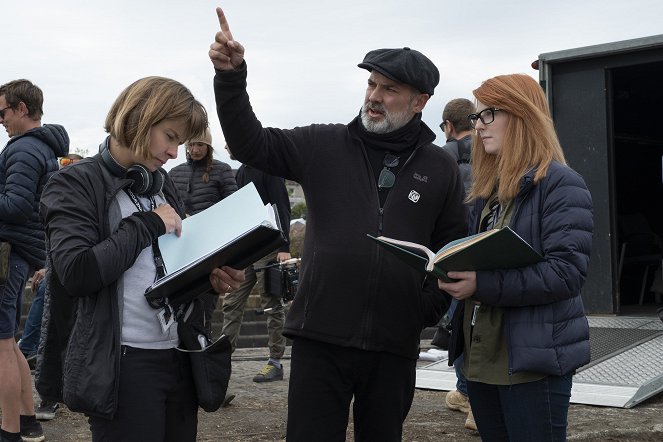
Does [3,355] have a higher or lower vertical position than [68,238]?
lower

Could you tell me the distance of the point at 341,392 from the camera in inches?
140

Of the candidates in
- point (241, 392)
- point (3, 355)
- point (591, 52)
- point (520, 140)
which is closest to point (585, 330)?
point (520, 140)

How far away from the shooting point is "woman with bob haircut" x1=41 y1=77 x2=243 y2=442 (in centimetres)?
295

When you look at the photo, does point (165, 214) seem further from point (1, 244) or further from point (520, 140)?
point (1, 244)

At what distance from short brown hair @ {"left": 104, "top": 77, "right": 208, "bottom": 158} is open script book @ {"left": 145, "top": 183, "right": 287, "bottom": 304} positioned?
33 cm

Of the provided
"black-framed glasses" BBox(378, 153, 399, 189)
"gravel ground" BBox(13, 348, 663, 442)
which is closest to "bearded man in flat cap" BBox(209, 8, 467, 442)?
"black-framed glasses" BBox(378, 153, 399, 189)

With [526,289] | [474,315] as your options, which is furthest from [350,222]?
[526,289]

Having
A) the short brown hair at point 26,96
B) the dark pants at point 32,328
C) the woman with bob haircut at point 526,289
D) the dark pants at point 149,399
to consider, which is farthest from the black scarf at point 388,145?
the dark pants at point 32,328

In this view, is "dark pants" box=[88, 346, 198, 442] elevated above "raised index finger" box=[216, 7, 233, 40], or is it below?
below

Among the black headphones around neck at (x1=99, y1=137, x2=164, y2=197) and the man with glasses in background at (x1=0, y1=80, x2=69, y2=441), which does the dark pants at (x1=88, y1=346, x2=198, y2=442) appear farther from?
the man with glasses in background at (x1=0, y1=80, x2=69, y2=441)

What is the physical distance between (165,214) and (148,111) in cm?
37

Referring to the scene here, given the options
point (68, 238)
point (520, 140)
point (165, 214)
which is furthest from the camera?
point (520, 140)

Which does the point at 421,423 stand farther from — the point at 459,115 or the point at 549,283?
the point at 549,283

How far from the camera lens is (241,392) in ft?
23.9
